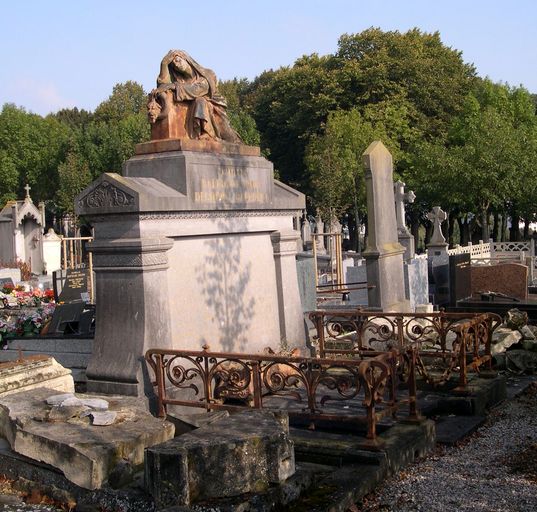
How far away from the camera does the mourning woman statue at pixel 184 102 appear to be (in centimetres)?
836

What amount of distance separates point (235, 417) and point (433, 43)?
49120 mm

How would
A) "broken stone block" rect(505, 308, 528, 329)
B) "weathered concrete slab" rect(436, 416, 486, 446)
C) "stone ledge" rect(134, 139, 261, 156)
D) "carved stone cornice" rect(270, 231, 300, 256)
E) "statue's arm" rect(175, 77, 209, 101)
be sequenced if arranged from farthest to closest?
"broken stone block" rect(505, 308, 528, 329), "carved stone cornice" rect(270, 231, 300, 256), "statue's arm" rect(175, 77, 209, 101), "stone ledge" rect(134, 139, 261, 156), "weathered concrete slab" rect(436, 416, 486, 446)

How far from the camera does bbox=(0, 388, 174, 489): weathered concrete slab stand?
5.26 metres

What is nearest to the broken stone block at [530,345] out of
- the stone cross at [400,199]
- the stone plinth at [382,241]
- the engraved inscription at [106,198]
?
the stone plinth at [382,241]

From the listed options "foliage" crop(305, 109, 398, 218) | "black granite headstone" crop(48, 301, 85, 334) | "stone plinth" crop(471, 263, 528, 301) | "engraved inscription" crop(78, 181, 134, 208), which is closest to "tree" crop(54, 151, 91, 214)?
"foliage" crop(305, 109, 398, 218)

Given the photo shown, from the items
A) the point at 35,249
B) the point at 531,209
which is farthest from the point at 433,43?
the point at 35,249

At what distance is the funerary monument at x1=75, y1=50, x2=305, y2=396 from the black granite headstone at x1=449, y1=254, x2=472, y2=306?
8.59 m

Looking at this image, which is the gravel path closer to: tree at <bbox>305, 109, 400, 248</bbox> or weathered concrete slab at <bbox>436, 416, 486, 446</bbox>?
weathered concrete slab at <bbox>436, 416, 486, 446</bbox>

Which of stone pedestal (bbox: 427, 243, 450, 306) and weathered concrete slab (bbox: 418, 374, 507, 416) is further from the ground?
stone pedestal (bbox: 427, 243, 450, 306)

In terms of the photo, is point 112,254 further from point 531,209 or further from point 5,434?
point 531,209

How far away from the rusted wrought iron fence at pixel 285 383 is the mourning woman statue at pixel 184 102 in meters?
2.60

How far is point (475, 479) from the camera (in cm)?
583

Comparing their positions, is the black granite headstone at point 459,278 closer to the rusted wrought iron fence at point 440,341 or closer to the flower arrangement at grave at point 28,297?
the rusted wrought iron fence at point 440,341

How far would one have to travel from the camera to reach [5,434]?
603cm
